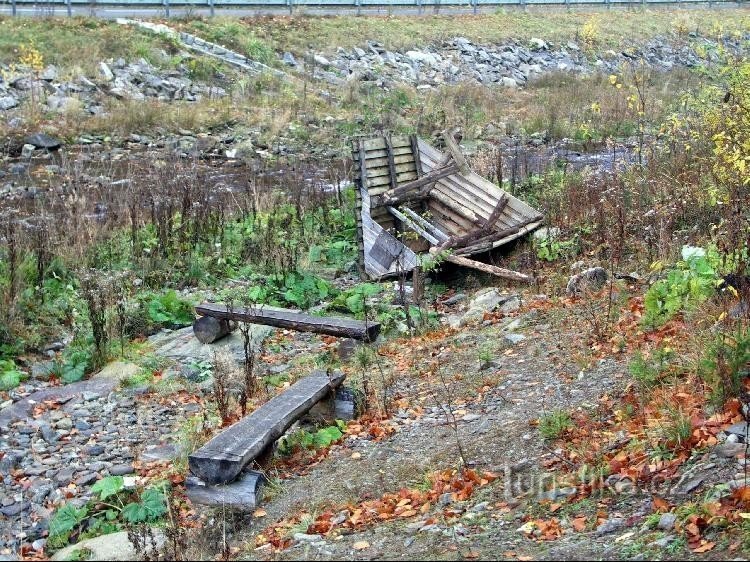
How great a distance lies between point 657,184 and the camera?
10.7 meters

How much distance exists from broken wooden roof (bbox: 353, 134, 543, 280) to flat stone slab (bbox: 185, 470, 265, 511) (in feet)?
16.5

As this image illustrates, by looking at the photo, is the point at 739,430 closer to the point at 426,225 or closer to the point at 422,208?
the point at 426,225

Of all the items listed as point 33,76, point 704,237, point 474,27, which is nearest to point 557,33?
point 474,27

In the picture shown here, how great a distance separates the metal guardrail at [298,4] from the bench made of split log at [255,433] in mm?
22689

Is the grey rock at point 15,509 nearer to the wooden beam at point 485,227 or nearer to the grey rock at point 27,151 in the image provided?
the wooden beam at point 485,227

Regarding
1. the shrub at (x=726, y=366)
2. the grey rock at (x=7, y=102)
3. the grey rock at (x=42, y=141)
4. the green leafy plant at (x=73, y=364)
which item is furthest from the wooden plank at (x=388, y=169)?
the grey rock at (x=7, y=102)

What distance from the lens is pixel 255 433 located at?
5.66m

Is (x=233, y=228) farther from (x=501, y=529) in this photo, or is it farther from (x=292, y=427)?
(x=501, y=529)

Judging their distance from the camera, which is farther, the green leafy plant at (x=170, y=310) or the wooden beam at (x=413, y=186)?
the wooden beam at (x=413, y=186)

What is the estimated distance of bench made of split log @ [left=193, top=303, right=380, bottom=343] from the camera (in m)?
8.01

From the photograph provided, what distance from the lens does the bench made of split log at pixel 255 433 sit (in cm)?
527

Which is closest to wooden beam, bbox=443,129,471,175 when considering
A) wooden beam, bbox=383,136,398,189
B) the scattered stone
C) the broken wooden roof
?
the broken wooden roof

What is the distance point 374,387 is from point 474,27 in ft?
95.5

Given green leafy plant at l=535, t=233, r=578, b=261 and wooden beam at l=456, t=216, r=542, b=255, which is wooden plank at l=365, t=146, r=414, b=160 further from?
green leafy plant at l=535, t=233, r=578, b=261
